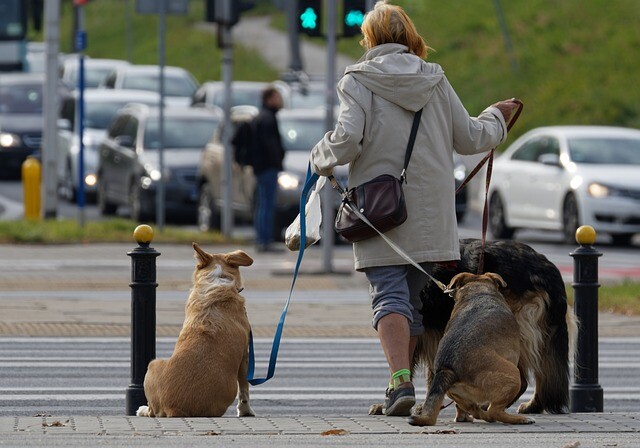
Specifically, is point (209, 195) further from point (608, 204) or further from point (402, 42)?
point (402, 42)

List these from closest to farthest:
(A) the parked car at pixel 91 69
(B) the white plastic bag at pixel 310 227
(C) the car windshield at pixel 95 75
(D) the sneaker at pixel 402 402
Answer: (D) the sneaker at pixel 402 402 → (B) the white plastic bag at pixel 310 227 → (A) the parked car at pixel 91 69 → (C) the car windshield at pixel 95 75

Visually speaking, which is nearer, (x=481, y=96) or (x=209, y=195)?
(x=209, y=195)

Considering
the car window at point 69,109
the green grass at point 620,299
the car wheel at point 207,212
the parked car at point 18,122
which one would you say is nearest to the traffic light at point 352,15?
the green grass at point 620,299

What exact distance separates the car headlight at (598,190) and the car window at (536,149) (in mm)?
1217

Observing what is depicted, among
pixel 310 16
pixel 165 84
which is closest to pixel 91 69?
pixel 165 84

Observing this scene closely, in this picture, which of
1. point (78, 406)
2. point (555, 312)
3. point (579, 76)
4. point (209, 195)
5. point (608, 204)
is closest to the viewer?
point (555, 312)

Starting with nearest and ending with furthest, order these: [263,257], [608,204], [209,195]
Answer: [263,257], [608,204], [209,195]

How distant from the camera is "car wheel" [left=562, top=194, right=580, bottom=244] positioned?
2150 cm

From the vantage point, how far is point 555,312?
8.14m

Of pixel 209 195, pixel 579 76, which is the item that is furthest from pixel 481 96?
pixel 209 195

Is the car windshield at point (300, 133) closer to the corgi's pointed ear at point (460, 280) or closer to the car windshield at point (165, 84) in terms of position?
the car windshield at point (165, 84)

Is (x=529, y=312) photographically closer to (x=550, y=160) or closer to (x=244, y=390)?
(x=244, y=390)

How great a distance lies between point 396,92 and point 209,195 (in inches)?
599

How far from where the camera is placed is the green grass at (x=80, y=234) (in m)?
20.6
